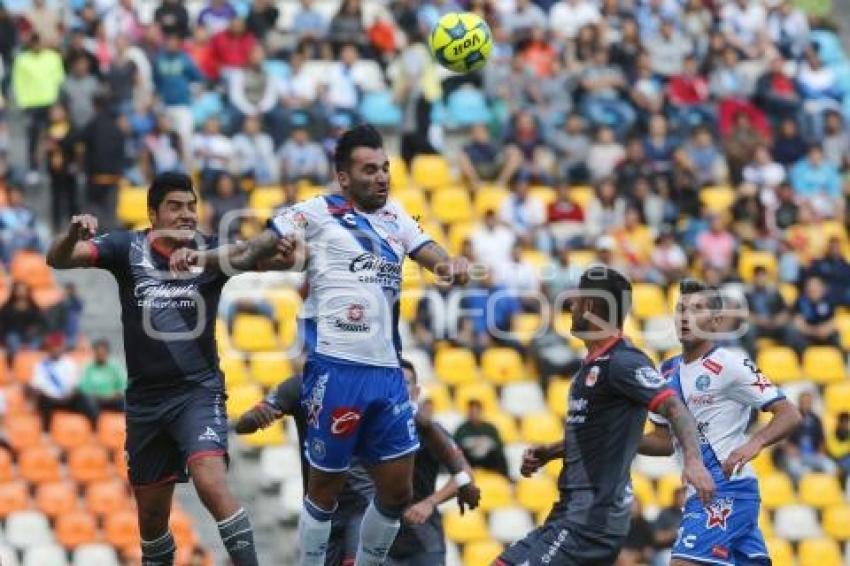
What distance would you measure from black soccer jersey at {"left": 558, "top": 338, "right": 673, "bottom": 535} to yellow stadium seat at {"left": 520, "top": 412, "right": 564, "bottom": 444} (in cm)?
1113

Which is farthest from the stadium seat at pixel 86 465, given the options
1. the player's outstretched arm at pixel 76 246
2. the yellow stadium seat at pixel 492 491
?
the player's outstretched arm at pixel 76 246

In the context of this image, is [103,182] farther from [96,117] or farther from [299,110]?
[299,110]

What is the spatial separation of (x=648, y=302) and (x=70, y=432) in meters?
8.25

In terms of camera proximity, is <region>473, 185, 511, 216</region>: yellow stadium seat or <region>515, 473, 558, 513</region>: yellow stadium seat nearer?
<region>515, 473, 558, 513</region>: yellow stadium seat

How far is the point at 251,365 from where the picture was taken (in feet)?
83.2

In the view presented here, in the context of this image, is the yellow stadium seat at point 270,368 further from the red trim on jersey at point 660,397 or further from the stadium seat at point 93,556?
the red trim on jersey at point 660,397

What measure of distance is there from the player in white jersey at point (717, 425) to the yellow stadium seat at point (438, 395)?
1016cm

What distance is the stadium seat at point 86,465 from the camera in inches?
923

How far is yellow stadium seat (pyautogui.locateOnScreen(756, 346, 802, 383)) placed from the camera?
27625 mm

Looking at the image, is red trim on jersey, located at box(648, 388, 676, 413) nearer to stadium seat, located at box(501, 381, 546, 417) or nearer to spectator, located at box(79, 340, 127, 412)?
spectator, located at box(79, 340, 127, 412)

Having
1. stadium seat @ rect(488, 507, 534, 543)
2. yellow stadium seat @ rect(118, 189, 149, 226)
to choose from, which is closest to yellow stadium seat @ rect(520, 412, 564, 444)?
stadium seat @ rect(488, 507, 534, 543)

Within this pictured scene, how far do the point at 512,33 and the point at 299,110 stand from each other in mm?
4708

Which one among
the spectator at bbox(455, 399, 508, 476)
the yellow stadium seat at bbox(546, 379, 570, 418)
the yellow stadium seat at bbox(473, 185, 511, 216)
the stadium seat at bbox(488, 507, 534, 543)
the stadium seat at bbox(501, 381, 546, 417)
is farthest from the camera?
the yellow stadium seat at bbox(473, 185, 511, 216)

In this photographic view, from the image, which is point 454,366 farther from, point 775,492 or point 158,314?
point 158,314
